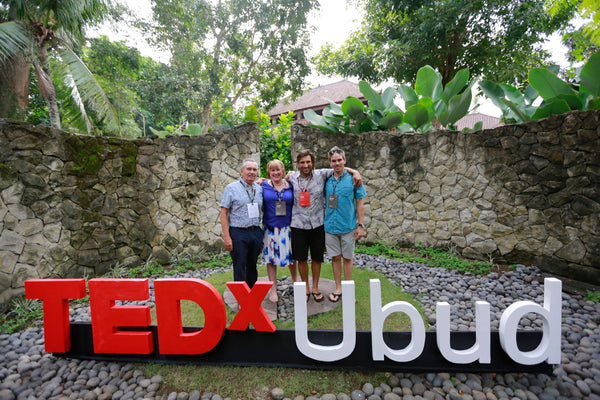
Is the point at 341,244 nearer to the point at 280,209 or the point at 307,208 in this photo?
the point at 307,208

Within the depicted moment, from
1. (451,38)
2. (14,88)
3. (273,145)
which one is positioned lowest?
(273,145)

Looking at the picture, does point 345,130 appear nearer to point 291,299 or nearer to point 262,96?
point 291,299

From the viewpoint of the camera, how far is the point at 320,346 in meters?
1.99

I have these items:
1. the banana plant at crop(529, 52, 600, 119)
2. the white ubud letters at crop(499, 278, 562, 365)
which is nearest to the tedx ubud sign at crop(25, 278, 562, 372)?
the white ubud letters at crop(499, 278, 562, 365)

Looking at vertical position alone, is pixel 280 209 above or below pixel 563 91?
below

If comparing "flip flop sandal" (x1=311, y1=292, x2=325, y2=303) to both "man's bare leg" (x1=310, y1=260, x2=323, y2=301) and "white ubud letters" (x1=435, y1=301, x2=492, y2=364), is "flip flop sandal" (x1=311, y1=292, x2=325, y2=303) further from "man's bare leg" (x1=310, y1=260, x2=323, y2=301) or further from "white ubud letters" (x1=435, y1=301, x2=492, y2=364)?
"white ubud letters" (x1=435, y1=301, x2=492, y2=364)

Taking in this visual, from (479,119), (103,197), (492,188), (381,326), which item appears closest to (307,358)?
(381,326)

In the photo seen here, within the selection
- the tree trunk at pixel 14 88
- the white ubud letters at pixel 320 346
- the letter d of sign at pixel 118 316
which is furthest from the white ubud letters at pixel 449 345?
the tree trunk at pixel 14 88

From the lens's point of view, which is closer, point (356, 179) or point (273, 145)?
point (356, 179)

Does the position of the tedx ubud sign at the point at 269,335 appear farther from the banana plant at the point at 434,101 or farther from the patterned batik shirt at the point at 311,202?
the banana plant at the point at 434,101

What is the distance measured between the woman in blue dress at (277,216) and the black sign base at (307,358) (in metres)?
0.80

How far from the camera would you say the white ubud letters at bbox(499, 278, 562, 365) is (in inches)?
71.5

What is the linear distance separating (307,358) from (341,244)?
1.12 meters

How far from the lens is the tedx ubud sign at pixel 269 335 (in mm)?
1858
